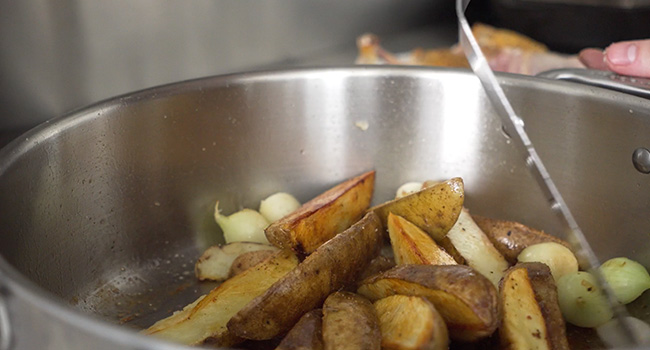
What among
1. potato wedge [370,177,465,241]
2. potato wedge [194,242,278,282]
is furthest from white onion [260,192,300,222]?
potato wedge [370,177,465,241]

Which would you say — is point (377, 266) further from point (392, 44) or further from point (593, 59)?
point (392, 44)

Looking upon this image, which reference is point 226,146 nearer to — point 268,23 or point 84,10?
point 84,10

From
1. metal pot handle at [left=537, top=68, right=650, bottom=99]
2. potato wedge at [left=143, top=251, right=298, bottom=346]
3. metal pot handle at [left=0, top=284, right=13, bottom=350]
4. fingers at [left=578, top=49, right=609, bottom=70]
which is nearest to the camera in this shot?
metal pot handle at [left=0, top=284, right=13, bottom=350]

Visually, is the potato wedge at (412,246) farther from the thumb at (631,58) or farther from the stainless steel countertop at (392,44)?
the stainless steel countertop at (392,44)

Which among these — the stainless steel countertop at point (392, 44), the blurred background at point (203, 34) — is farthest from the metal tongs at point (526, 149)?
the stainless steel countertop at point (392, 44)

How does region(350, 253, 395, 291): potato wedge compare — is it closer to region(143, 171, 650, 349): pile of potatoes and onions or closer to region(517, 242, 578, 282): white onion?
region(143, 171, 650, 349): pile of potatoes and onions

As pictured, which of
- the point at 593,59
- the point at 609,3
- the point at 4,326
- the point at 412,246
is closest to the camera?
the point at 4,326

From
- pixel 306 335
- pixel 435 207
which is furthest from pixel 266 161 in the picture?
pixel 306 335
